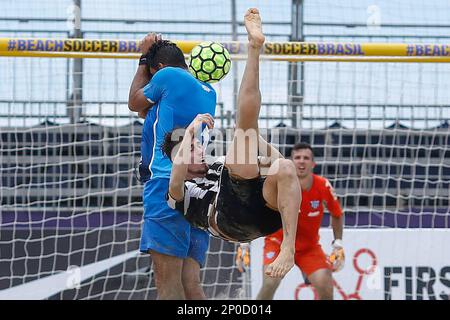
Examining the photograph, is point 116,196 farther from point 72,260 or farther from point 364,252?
point 364,252

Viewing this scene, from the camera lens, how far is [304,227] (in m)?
8.27

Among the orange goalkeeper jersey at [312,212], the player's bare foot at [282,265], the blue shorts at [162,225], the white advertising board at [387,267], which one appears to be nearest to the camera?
the player's bare foot at [282,265]

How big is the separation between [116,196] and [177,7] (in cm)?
236

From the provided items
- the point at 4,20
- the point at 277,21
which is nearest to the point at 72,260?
the point at 4,20

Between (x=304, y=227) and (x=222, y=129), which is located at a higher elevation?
(x=222, y=129)

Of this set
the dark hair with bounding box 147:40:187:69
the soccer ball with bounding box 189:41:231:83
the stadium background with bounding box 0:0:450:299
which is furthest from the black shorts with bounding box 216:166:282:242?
the stadium background with bounding box 0:0:450:299

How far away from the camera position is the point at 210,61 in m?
5.47

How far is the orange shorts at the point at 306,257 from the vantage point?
8.09m

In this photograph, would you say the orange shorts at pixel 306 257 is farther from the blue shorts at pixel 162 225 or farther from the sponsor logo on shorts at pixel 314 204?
the blue shorts at pixel 162 225

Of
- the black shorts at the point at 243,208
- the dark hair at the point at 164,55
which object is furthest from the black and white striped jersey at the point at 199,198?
the dark hair at the point at 164,55

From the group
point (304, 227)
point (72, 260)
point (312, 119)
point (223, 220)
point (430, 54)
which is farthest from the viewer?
point (312, 119)

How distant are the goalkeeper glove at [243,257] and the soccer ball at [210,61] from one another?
3.18 m

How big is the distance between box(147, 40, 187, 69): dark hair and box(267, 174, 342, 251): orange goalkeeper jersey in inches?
114

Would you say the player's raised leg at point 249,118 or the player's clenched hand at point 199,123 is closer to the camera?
the player's raised leg at point 249,118
